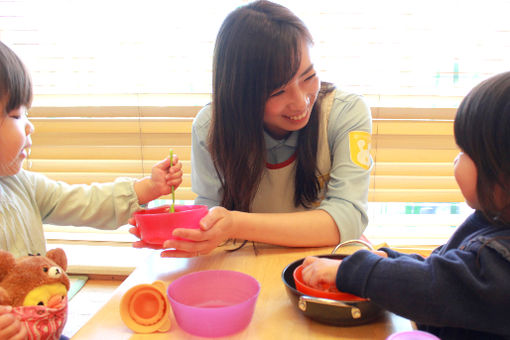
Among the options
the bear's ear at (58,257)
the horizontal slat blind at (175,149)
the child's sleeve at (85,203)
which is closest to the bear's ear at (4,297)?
the bear's ear at (58,257)

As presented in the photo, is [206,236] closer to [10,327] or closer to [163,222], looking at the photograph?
[163,222]

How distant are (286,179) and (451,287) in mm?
670

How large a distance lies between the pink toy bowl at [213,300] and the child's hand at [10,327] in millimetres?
256

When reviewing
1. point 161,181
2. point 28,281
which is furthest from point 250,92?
point 28,281

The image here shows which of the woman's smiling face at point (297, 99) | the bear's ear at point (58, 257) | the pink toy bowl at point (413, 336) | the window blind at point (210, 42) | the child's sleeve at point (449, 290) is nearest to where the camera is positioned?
the pink toy bowl at point (413, 336)

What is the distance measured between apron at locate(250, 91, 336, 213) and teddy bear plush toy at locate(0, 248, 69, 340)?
→ 0.64 m

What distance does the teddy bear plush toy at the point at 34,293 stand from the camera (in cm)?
73

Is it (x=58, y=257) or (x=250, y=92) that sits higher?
(x=250, y=92)

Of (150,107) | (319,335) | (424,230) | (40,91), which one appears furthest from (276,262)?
(40,91)

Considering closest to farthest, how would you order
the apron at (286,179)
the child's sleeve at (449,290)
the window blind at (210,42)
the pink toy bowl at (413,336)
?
the pink toy bowl at (413,336), the child's sleeve at (449,290), the apron at (286,179), the window blind at (210,42)

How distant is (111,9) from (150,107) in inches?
18.4

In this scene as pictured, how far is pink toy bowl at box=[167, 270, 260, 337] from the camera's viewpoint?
641 mm

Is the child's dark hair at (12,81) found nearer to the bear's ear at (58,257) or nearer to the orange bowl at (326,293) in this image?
the bear's ear at (58,257)

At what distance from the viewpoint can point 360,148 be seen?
1159 millimetres
